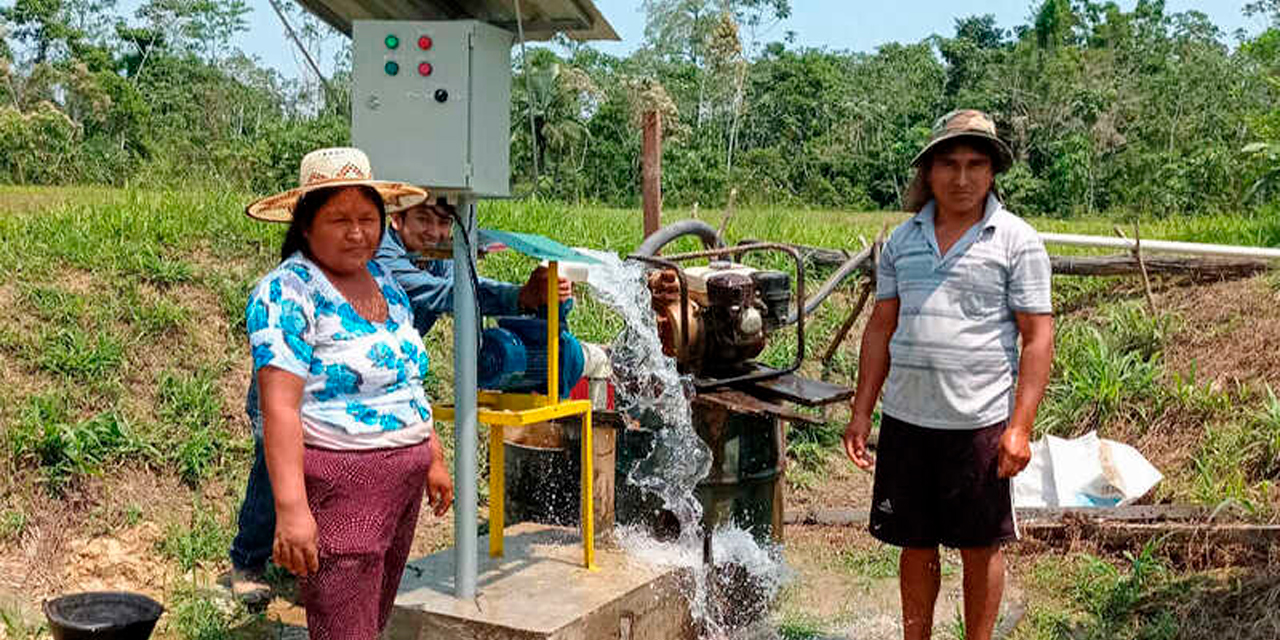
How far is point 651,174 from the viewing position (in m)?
7.27

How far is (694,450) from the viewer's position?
13.9ft

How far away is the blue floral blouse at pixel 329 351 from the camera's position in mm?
2525

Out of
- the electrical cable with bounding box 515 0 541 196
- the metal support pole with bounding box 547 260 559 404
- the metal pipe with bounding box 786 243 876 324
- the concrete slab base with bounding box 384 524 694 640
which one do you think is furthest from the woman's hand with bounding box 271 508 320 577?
the metal pipe with bounding box 786 243 876 324

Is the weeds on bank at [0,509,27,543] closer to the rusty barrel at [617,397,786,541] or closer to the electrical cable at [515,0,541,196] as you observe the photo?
the rusty barrel at [617,397,786,541]

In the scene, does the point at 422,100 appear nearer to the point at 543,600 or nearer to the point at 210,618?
the point at 543,600

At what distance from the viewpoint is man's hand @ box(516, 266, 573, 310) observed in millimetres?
3660

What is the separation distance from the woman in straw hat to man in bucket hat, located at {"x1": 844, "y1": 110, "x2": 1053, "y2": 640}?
54.0 inches

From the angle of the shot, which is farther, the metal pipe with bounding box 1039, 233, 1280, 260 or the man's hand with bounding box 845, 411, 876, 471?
the metal pipe with bounding box 1039, 233, 1280, 260

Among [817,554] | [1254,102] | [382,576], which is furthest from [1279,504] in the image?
[1254,102]

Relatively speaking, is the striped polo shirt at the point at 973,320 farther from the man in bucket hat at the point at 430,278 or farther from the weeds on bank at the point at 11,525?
the weeds on bank at the point at 11,525

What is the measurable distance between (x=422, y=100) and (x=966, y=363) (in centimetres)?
162

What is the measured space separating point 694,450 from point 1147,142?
28.7 m

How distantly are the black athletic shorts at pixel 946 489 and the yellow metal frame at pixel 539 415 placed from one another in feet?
3.06

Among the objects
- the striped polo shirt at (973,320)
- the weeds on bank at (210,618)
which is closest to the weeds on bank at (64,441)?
the weeds on bank at (210,618)
